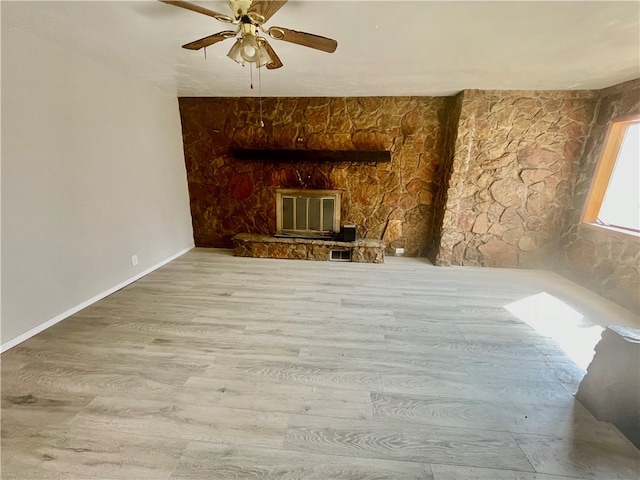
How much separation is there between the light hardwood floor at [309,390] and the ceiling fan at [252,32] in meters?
2.04

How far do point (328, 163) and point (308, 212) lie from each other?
81 cm

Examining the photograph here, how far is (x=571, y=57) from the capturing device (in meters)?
2.34

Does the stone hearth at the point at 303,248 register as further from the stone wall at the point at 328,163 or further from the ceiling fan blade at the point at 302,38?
the ceiling fan blade at the point at 302,38

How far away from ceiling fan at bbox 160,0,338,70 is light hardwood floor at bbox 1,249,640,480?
204 cm

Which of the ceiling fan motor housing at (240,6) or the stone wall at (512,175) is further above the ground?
the ceiling fan motor housing at (240,6)

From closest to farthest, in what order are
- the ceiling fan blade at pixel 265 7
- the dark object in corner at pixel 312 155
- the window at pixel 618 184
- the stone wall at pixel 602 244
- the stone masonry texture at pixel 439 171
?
the ceiling fan blade at pixel 265 7 < the stone wall at pixel 602 244 < the window at pixel 618 184 < the stone masonry texture at pixel 439 171 < the dark object in corner at pixel 312 155

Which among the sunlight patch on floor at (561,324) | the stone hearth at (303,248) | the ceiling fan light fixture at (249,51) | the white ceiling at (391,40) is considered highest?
the white ceiling at (391,40)

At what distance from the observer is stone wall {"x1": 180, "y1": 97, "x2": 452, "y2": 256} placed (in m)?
3.97

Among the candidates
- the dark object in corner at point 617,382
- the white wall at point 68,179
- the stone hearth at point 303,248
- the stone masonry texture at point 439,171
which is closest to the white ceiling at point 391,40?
the white wall at point 68,179

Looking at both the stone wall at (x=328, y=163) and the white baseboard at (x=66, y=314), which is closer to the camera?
the white baseboard at (x=66, y=314)

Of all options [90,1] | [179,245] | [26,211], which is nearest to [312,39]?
[90,1]

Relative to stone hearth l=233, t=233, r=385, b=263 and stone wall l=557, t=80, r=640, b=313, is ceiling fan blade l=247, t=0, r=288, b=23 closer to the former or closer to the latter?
stone hearth l=233, t=233, r=385, b=263

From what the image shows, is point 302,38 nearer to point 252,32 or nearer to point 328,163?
point 252,32

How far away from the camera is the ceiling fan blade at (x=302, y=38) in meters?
1.57
